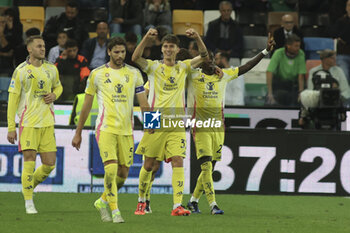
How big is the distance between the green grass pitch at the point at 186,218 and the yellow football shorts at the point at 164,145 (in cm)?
78

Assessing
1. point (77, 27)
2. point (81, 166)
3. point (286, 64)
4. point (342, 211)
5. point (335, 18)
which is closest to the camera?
point (342, 211)

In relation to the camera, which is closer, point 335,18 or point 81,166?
point 81,166

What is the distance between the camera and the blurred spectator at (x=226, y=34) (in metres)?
16.4

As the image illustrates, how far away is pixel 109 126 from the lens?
9.36 meters

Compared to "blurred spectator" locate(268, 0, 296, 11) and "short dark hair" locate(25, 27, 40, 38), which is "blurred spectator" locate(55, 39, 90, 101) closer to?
"short dark hair" locate(25, 27, 40, 38)

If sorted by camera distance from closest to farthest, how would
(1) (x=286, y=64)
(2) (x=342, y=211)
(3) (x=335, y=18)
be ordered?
1. (2) (x=342, y=211)
2. (1) (x=286, y=64)
3. (3) (x=335, y=18)

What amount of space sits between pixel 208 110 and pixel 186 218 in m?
1.59

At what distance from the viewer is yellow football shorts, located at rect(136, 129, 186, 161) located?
33.2 feet

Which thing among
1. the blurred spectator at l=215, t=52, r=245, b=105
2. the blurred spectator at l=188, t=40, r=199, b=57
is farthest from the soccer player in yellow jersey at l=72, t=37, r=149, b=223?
the blurred spectator at l=215, t=52, r=245, b=105

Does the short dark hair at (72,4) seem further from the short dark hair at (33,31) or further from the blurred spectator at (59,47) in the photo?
the blurred spectator at (59,47)

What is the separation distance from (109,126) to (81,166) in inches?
148

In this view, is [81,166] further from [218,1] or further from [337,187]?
[218,1]

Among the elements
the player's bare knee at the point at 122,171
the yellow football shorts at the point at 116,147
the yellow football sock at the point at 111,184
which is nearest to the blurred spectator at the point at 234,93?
the player's bare knee at the point at 122,171

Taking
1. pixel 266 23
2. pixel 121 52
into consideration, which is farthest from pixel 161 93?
pixel 266 23
